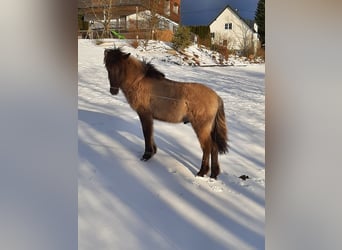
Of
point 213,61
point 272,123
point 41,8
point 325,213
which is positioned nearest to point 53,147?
point 41,8

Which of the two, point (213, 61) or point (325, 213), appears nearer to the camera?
point (325, 213)

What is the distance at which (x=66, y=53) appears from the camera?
1319 mm

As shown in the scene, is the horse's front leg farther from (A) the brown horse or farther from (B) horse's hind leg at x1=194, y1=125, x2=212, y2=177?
(B) horse's hind leg at x1=194, y1=125, x2=212, y2=177

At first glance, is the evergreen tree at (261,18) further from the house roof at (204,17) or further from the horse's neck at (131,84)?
the horse's neck at (131,84)

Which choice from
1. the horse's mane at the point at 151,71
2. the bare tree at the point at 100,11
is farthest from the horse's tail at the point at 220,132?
the bare tree at the point at 100,11

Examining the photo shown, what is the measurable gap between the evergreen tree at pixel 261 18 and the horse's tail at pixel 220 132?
0.80ft

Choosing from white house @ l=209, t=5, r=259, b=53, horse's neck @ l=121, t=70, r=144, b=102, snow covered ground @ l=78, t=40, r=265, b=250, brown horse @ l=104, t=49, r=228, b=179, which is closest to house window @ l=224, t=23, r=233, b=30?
white house @ l=209, t=5, r=259, b=53

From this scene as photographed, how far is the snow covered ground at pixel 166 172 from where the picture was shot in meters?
1.31

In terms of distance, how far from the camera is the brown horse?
4.39 feet

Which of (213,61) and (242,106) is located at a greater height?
(213,61)

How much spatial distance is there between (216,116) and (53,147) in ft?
1.77

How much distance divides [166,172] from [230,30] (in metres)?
0.52

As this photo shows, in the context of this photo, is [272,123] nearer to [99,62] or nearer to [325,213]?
[325,213]

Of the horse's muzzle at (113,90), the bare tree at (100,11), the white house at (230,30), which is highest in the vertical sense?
the bare tree at (100,11)
